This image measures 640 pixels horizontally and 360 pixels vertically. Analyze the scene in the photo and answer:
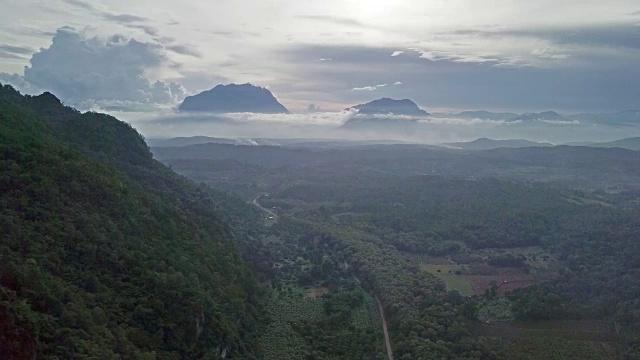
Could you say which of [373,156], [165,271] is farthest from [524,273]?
[373,156]

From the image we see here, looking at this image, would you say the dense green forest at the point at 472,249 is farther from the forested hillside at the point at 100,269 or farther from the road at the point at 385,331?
the forested hillside at the point at 100,269

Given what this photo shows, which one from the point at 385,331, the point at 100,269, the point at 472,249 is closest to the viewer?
the point at 100,269

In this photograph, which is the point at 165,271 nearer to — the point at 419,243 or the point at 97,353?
the point at 97,353

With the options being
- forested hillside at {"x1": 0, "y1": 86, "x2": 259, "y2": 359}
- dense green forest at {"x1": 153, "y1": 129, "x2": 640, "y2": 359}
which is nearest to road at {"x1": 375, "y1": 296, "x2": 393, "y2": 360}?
dense green forest at {"x1": 153, "y1": 129, "x2": 640, "y2": 359}

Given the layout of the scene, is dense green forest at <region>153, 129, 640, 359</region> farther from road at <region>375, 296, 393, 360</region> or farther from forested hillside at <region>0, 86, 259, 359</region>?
forested hillside at <region>0, 86, 259, 359</region>

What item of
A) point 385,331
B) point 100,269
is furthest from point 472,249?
point 100,269

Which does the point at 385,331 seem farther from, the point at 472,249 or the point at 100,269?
the point at 472,249

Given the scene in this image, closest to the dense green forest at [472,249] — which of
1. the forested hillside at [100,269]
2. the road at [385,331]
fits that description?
the road at [385,331]

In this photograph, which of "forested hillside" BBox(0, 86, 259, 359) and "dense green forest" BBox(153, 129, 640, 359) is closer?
"forested hillside" BBox(0, 86, 259, 359)
